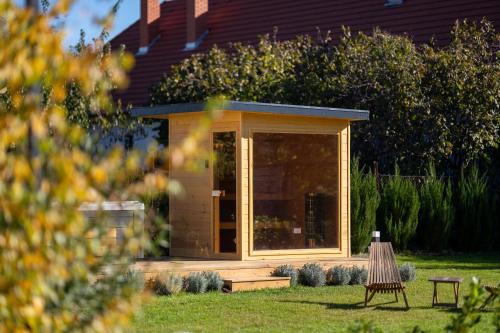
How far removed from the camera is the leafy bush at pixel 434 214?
20.0 metres

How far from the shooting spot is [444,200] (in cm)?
2011

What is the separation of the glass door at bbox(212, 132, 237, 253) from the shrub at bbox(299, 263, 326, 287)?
49.3 inches

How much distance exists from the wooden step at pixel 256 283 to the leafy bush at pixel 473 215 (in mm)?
7940

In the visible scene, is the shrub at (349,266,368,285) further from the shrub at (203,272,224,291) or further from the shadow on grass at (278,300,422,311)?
the shrub at (203,272,224,291)

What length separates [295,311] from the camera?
11.4m

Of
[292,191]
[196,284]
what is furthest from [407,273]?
[196,284]

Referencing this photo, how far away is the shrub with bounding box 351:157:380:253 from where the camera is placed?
1834 cm

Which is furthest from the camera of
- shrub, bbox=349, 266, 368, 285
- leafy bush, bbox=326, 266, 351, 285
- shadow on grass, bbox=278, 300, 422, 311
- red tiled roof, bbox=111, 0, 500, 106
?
red tiled roof, bbox=111, 0, 500, 106

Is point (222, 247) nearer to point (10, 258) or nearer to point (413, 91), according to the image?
point (413, 91)

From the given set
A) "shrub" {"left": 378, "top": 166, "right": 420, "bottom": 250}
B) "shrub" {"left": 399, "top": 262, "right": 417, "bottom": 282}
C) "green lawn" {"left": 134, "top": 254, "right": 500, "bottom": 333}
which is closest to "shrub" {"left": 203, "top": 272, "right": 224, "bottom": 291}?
"green lawn" {"left": 134, "top": 254, "right": 500, "bottom": 333}

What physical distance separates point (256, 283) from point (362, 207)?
19.3 ft

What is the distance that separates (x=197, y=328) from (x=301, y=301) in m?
2.55

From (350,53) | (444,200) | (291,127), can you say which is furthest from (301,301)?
(350,53)

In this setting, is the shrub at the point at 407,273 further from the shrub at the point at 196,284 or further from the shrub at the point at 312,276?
the shrub at the point at 196,284
